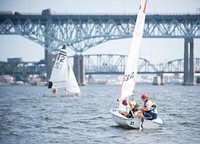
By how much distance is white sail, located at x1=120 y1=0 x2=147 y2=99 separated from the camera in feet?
105

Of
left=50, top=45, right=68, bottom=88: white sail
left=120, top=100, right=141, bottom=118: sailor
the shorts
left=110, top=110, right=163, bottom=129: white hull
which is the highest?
left=50, top=45, right=68, bottom=88: white sail

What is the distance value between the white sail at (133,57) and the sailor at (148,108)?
1.35 meters

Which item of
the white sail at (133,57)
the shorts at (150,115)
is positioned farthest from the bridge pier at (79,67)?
the shorts at (150,115)

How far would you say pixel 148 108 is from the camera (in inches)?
1212

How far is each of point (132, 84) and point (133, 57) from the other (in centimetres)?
152

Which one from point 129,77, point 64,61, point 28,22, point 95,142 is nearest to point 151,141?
point 95,142

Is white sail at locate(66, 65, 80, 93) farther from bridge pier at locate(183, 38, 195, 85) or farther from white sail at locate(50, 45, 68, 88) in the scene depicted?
bridge pier at locate(183, 38, 195, 85)

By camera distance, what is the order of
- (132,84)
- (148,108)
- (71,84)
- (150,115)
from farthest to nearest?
(71,84) → (132,84) → (150,115) → (148,108)

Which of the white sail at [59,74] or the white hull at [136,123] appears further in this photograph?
the white sail at [59,74]

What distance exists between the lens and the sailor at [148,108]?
30.8 metres

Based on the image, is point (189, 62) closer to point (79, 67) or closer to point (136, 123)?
point (79, 67)

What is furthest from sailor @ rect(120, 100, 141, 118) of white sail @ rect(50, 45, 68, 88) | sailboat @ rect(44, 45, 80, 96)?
white sail @ rect(50, 45, 68, 88)

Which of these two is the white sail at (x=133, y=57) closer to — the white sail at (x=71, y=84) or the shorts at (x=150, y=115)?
the shorts at (x=150, y=115)

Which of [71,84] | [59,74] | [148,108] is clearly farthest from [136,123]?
[71,84]
